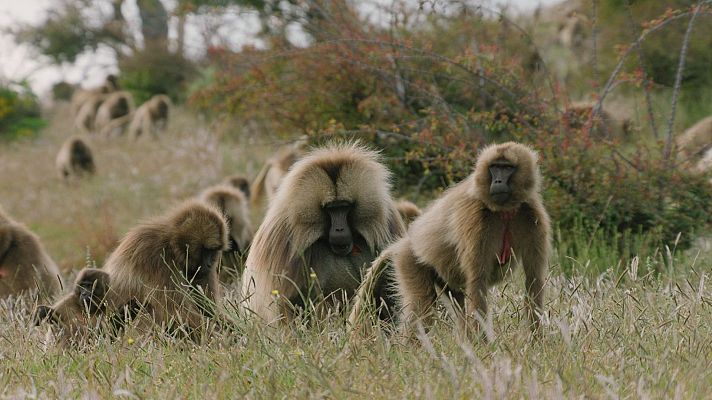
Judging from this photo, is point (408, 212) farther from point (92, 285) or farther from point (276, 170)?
point (276, 170)

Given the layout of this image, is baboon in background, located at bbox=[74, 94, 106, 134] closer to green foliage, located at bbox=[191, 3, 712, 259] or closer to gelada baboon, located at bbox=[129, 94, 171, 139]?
gelada baboon, located at bbox=[129, 94, 171, 139]

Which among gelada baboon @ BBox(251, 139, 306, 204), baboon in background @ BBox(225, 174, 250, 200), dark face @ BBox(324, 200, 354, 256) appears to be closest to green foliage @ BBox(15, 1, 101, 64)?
gelada baboon @ BBox(251, 139, 306, 204)

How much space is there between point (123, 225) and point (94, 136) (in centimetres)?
979

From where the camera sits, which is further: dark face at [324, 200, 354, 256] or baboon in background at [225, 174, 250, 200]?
baboon in background at [225, 174, 250, 200]

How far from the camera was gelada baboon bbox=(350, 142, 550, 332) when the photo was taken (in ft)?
16.0

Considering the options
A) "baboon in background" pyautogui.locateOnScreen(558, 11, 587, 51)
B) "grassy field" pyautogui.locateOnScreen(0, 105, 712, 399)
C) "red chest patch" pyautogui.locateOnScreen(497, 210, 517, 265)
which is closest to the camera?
"grassy field" pyautogui.locateOnScreen(0, 105, 712, 399)

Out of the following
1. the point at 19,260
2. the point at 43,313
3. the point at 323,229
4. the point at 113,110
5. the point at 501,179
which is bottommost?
the point at 113,110

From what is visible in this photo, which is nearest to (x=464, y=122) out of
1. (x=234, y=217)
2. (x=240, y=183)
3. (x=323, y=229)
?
(x=234, y=217)

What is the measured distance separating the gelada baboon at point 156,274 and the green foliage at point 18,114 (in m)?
19.3

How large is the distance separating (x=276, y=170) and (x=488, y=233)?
7.02 m

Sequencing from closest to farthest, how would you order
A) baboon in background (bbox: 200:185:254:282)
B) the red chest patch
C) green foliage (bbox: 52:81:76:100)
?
1. the red chest patch
2. baboon in background (bbox: 200:185:254:282)
3. green foliage (bbox: 52:81:76:100)

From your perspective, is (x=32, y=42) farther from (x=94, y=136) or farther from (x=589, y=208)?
Answer: (x=589, y=208)

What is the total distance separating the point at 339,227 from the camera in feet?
18.1

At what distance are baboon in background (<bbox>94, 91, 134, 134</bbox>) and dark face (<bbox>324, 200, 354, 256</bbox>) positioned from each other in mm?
18979
